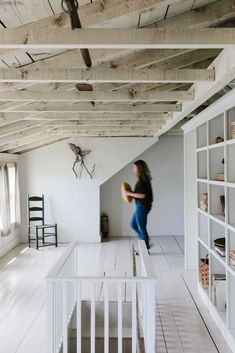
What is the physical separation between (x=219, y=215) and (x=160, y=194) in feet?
15.5

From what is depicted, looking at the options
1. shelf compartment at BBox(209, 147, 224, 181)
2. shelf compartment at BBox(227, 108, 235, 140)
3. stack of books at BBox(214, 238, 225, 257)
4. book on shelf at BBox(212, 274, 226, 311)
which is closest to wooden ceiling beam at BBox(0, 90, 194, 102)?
shelf compartment at BBox(227, 108, 235, 140)

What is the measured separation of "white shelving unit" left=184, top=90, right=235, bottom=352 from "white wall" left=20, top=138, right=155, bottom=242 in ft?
9.35

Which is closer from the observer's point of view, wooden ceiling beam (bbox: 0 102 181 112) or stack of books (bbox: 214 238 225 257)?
stack of books (bbox: 214 238 225 257)

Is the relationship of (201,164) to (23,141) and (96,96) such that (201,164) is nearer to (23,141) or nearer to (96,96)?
(96,96)

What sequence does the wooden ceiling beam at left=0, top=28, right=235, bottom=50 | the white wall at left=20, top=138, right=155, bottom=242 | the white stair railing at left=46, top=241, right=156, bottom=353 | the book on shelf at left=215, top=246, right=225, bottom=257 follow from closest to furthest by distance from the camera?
the wooden ceiling beam at left=0, top=28, right=235, bottom=50 → the white stair railing at left=46, top=241, right=156, bottom=353 → the book on shelf at left=215, top=246, right=225, bottom=257 → the white wall at left=20, top=138, right=155, bottom=242

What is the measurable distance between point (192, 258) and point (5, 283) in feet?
9.58

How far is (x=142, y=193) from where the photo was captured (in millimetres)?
5910

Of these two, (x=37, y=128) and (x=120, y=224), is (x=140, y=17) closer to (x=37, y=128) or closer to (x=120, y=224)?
(x=37, y=128)

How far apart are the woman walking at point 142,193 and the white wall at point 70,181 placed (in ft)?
7.07

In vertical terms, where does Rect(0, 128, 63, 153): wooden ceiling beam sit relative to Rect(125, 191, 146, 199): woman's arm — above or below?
above

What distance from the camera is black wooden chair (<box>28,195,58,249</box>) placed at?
25.7 feet

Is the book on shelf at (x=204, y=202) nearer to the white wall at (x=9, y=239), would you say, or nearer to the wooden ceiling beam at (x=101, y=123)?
the wooden ceiling beam at (x=101, y=123)

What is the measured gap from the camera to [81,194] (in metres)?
8.32

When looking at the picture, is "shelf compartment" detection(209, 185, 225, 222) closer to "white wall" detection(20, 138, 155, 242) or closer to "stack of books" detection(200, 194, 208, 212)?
"stack of books" detection(200, 194, 208, 212)
